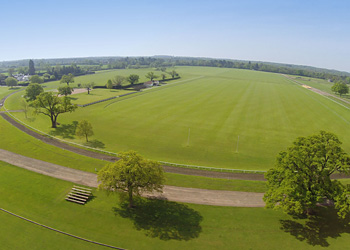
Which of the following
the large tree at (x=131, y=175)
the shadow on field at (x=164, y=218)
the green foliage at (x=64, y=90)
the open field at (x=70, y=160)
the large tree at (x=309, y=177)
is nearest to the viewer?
the shadow on field at (x=164, y=218)

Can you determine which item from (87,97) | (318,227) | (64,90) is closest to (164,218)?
(318,227)

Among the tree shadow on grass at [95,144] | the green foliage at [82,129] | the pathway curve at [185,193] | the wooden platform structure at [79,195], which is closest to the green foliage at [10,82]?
the green foliage at [82,129]

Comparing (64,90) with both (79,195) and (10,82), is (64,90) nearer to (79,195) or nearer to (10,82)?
(10,82)

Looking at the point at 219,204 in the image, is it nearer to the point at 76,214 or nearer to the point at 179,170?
the point at 179,170

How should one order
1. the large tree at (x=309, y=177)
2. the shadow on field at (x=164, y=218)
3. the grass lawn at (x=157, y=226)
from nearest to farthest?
the grass lawn at (x=157, y=226) → the shadow on field at (x=164, y=218) → the large tree at (x=309, y=177)

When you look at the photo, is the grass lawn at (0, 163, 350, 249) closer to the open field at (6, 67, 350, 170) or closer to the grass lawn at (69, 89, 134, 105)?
the open field at (6, 67, 350, 170)

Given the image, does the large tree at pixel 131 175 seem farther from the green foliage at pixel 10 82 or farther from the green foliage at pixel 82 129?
the green foliage at pixel 10 82

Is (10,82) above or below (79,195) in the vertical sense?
above

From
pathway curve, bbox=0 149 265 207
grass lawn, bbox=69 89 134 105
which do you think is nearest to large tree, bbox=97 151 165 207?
pathway curve, bbox=0 149 265 207
